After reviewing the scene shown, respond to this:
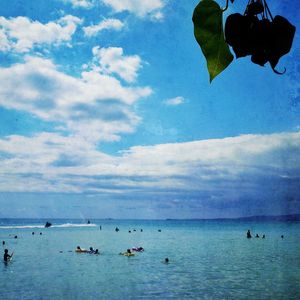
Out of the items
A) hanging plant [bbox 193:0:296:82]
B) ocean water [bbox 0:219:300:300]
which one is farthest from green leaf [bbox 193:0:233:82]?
ocean water [bbox 0:219:300:300]

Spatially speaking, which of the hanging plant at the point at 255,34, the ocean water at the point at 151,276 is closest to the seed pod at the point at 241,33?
the hanging plant at the point at 255,34

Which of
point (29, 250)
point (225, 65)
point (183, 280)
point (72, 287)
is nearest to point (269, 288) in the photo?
point (183, 280)

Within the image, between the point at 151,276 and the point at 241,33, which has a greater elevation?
the point at 241,33

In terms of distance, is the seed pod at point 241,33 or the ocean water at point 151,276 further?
the ocean water at point 151,276

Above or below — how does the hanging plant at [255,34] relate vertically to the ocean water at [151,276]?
above

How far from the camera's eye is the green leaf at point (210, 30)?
0.51m

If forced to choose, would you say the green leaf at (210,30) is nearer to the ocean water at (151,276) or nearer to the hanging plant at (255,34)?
the hanging plant at (255,34)

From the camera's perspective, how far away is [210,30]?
1.69 feet

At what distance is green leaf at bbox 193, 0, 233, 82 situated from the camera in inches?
20.1

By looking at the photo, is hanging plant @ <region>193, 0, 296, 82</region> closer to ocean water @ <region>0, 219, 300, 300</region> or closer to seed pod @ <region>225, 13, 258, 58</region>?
seed pod @ <region>225, 13, 258, 58</region>

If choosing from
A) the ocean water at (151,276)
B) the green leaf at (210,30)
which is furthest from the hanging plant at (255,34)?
the ocean water at (151,276)

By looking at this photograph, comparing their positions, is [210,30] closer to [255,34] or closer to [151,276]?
[255,34]

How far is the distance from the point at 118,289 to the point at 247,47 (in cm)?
2352

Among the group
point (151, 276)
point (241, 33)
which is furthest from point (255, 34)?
point (151, 276)
